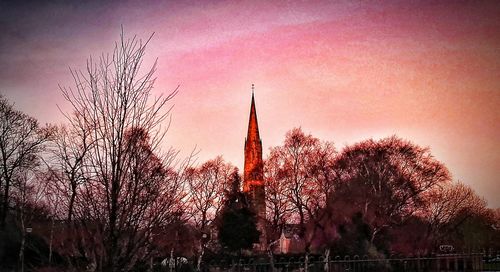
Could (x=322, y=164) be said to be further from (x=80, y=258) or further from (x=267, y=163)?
(x=80, y=258)

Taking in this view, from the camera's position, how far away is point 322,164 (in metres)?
46.0

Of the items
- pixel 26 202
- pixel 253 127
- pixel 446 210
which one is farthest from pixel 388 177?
pixel 253 127

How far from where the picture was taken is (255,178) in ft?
173

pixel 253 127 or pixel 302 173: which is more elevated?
pixel 253 127

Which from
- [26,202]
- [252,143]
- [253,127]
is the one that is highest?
[253,127]

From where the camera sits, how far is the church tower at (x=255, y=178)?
50756mm

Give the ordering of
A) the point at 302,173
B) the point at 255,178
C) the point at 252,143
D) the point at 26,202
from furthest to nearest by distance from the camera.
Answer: the point at 252,143
the point at 255,178
the point at 302,173
the point at 26,202

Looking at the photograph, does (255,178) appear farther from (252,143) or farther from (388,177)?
(252,143)

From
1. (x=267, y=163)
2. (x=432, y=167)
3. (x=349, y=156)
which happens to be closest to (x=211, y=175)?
(x=267, y=163)

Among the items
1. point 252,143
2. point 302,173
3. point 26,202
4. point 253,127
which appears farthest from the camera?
point 253,127

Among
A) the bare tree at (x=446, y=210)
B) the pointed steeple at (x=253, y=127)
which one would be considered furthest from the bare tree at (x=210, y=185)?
the pointed steeple at (x=253, y=127)

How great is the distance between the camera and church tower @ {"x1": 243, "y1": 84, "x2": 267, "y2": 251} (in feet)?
167

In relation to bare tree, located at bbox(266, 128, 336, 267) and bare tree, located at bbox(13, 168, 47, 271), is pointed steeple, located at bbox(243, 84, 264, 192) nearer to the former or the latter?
bare tree, located at bbox(266, 128, 336, 267)

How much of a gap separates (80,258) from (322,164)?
1561 inches
